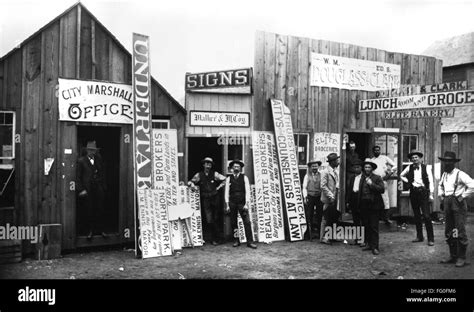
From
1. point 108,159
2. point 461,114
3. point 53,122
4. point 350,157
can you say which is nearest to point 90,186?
point 53,122

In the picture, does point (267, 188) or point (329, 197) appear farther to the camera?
point (267, 188)

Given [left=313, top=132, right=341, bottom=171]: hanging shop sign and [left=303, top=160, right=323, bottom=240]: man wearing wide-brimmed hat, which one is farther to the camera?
[left=313, top=132, right=341, bottom=171]: hanging shop sign

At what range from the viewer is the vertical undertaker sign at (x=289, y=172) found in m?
9.80

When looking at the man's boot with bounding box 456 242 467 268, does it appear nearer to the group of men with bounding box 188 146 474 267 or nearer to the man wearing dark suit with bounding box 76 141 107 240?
the group of men with bounding box 188 146 474 267

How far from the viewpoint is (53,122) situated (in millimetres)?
7977

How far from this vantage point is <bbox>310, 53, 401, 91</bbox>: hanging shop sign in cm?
1076

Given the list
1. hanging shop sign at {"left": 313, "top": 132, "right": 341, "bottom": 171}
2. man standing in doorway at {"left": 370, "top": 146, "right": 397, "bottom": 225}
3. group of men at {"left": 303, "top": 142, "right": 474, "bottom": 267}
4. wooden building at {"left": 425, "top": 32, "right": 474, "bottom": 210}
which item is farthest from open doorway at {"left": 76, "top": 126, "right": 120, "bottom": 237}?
wooden building at {"left": 425, "top": 32, "right": 474, "bottom": 210}

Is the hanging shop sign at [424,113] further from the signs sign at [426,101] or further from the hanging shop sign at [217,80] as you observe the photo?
the hanging shop sign at [217,80]

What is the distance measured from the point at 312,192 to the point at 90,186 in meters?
4.86

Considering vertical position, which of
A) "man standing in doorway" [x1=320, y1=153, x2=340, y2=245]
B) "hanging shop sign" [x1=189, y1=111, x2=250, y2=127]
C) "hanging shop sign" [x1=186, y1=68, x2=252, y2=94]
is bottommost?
"man standing in doorway" [x1=320, y1=153, x2=340, y2=245]

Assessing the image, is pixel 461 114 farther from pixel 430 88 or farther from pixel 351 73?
pixel 430 88

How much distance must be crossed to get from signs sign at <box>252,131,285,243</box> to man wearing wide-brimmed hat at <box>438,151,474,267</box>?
140 inches

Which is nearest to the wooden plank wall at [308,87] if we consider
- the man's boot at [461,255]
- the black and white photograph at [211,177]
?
the black and white photograph at [211,177]
